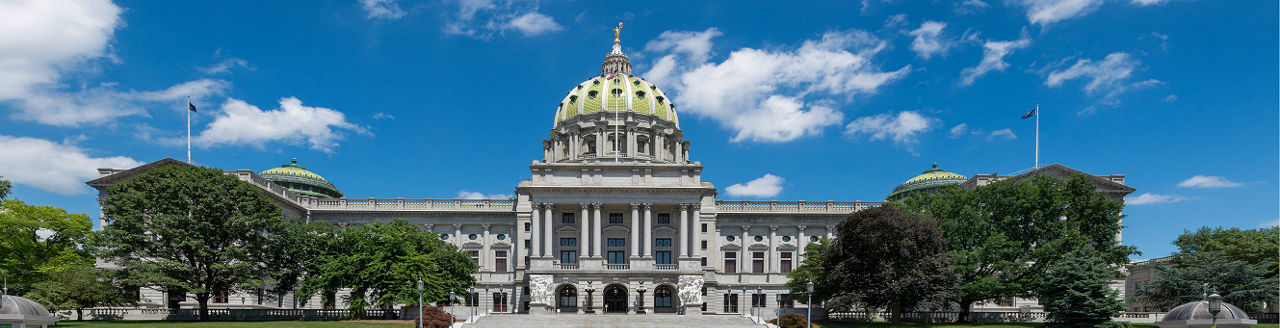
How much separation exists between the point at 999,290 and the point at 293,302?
5595 cm

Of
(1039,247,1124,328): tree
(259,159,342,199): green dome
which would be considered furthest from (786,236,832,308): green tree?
(259,159,342,199): green dome

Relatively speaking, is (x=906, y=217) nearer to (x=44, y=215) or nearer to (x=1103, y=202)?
(x=1103, y=202)

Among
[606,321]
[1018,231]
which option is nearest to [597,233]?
[606,321]

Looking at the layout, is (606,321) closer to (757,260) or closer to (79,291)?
(79,291)

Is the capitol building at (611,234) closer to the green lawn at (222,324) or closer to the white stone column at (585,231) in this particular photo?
the white stone column at (585,231)

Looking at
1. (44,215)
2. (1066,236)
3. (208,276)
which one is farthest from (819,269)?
(44,215)

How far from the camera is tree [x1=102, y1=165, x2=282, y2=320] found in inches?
1949

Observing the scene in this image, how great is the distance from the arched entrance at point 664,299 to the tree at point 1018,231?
20981mm

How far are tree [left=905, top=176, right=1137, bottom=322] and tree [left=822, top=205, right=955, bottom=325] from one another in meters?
3.02

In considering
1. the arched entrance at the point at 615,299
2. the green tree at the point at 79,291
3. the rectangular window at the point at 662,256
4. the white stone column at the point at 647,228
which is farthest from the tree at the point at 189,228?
the rectangular window at the point at 662,256

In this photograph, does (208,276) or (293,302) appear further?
(293,302)

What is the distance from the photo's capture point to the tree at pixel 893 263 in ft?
155

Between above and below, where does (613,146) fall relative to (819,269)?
above

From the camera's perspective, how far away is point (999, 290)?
50.6m
